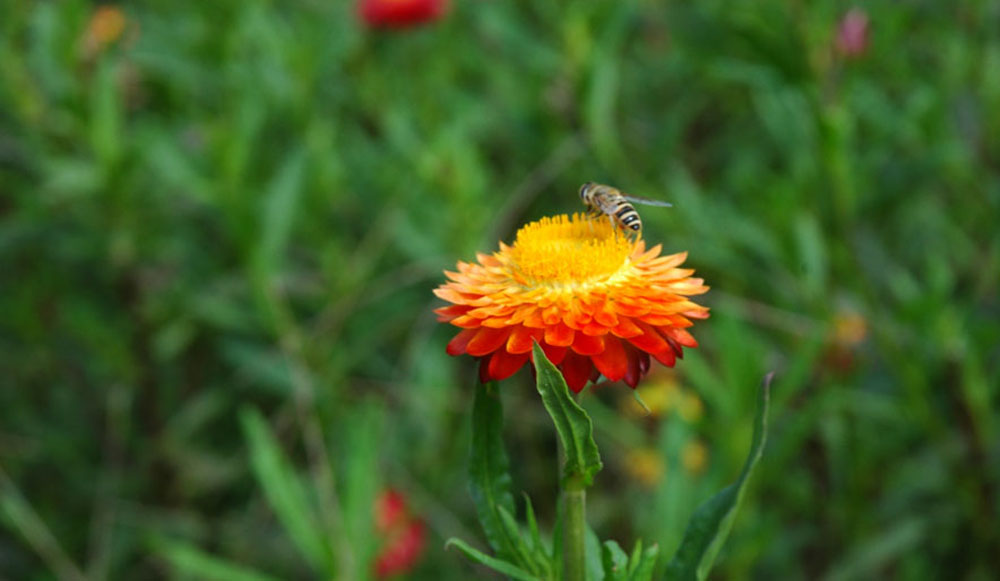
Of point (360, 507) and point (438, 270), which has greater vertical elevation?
point (438, 270)

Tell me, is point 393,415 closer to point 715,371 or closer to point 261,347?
point 261,347

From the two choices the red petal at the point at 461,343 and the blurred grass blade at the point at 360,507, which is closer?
the red petal at the point at 461,343

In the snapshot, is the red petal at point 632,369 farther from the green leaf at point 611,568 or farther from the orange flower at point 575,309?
the green leaf at point 611,568

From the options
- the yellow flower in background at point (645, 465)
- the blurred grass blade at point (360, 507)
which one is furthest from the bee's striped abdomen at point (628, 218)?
the yellow flower in background at point (645, 465)

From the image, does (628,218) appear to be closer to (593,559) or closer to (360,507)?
(593,559)

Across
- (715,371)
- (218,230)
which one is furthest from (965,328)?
(218,230)

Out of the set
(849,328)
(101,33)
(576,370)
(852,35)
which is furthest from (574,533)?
(101,33)

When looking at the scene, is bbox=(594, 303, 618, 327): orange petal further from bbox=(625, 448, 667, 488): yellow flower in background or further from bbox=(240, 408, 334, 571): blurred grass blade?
bbox=(625, 448, 667, 488): yellow flower in background
